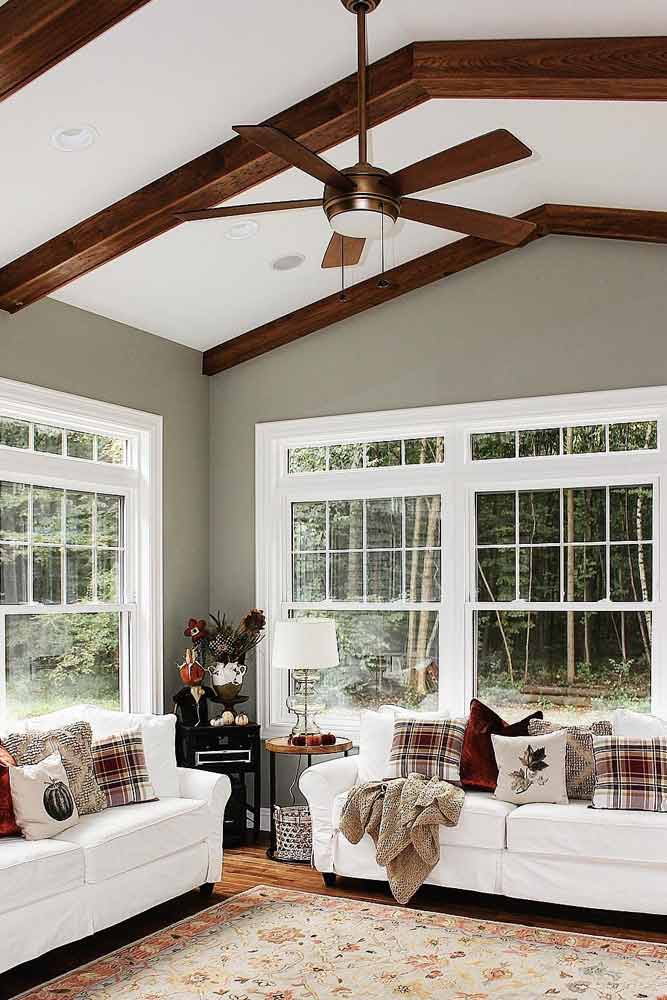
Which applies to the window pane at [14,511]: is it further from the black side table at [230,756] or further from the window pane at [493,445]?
the window pane at [493,445]

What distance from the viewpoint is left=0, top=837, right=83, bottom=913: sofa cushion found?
3680mm

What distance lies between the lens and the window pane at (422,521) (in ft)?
19.1

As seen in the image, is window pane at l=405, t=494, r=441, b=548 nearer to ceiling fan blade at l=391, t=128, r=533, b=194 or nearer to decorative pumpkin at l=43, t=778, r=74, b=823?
decorative pumpkin at l=43, t=778, r=74, b=823

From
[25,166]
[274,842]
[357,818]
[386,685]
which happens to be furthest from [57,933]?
[25,166]

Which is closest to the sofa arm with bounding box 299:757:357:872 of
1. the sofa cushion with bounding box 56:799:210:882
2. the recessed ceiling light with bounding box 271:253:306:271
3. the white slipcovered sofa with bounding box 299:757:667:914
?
the white slipcovered sofa with bounding box 299:757:667:914

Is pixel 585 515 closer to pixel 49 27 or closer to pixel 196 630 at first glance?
pixel 196 630

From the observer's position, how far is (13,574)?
507 centimetres

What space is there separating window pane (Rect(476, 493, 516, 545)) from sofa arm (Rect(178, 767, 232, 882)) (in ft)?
6.44

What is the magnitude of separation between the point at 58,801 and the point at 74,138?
2.66 meters

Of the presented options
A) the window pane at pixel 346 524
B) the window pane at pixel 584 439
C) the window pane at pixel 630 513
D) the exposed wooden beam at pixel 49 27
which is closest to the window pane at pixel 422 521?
the window pane at pixel 346 524

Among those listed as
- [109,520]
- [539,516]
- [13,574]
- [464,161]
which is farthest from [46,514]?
[464,161]

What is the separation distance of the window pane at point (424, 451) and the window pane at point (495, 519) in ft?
1.13

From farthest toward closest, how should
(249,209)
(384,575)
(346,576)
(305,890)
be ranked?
(346,576), (384,575), (305,890), (249,209)

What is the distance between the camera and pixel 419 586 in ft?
19.2
